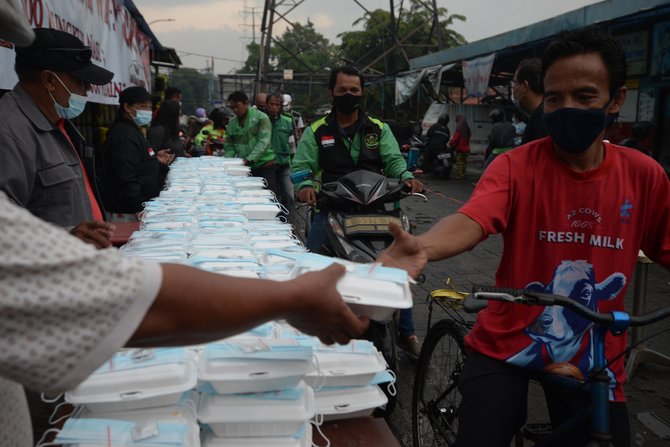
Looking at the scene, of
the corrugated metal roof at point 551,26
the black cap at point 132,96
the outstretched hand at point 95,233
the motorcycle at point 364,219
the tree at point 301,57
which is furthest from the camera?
the tree at point 301,57

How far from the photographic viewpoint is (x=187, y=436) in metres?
1.57

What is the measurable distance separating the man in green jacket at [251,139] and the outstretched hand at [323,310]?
6182 mm

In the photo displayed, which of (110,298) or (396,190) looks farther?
(396,190)

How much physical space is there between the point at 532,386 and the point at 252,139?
5006 mm

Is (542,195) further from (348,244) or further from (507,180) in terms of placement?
(348,244)

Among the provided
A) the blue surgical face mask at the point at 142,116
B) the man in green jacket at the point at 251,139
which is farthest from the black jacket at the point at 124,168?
the man in green jacket at the point at 251,139

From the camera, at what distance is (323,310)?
1148 millimetres

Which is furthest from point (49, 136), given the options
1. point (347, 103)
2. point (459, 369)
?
point (459, 369)

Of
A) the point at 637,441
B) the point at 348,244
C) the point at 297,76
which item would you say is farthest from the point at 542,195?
the point at 297,76

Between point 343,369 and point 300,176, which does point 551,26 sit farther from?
point 343,369

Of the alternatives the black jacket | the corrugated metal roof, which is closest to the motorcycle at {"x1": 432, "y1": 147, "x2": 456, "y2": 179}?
the corrugated metal roof

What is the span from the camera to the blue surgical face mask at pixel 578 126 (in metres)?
1.86

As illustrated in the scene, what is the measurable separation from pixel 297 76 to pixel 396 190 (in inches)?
948

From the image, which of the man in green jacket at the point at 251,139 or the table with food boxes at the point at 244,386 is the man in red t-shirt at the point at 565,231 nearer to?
the table with food boxes at the point at 244,386
